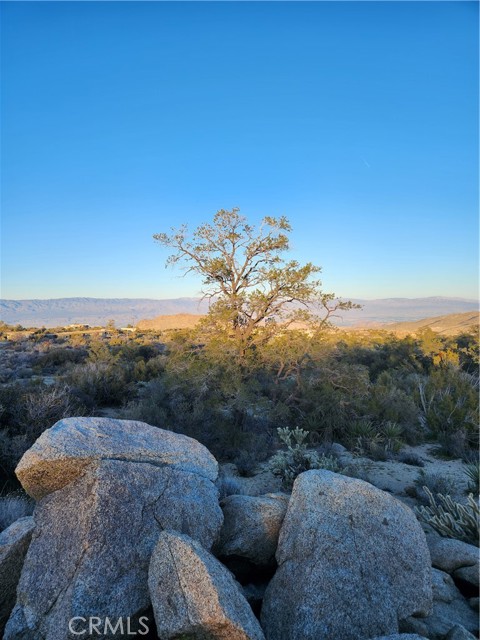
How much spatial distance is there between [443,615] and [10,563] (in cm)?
420

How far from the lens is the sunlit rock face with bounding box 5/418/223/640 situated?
10.1ft

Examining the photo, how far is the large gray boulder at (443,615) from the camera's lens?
360 centimetres

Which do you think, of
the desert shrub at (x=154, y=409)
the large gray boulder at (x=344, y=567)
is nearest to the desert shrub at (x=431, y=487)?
the large gray boulder at (x=344, y=567)

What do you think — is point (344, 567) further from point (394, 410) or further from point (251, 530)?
point (394, 410)

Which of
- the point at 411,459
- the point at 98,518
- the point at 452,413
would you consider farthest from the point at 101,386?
the point at 452,413

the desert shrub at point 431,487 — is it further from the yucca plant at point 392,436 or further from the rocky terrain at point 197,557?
the rocky terrain at point 197,557

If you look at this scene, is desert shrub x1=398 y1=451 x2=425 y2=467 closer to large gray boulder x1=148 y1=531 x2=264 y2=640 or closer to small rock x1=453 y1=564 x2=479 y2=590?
small rock x1=453 y1=564 x2=479 y2=590

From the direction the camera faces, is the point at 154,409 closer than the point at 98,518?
No

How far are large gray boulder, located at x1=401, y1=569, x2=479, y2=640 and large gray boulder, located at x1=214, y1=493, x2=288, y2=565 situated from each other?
4.54ft

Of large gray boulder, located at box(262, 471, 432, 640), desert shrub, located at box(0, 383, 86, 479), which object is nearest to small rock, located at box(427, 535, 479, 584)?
large gray boulder, located at box(262, 471, 432, 640)

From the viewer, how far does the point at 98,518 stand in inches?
132

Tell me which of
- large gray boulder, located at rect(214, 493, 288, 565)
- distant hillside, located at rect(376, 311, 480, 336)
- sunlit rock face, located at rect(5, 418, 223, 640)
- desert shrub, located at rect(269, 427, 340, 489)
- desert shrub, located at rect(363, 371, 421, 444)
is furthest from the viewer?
distant hillside, located at rect(376, 311, 480, 336)

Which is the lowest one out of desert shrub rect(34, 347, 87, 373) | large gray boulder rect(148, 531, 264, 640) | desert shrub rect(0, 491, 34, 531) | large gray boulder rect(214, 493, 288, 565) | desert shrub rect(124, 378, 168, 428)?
desert shrub rect(34, 347, 87, 373)

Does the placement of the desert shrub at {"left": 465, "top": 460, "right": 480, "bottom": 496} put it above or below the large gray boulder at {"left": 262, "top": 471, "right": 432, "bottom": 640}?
below
